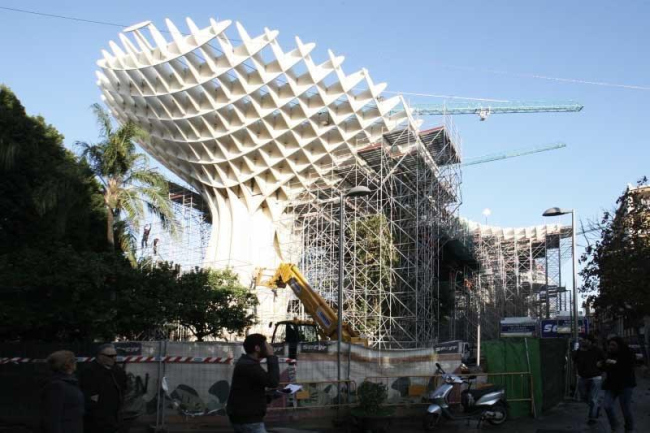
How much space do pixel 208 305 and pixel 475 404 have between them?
55.0 ft

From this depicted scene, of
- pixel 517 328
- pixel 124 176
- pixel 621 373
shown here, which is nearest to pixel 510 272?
pixel 517 328

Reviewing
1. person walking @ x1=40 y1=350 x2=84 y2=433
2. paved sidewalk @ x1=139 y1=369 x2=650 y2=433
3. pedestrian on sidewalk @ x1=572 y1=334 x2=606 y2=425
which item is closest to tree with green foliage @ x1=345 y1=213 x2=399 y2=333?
paved sidewalk @ x1=139 y1=369 x2=650 y2=433

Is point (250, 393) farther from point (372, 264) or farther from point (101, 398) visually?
point (372, 264)

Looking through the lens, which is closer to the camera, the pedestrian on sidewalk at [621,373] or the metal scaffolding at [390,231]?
the pedestrian on sidewalk at [621,373]

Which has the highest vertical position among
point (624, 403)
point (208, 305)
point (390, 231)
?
point (390, 231)

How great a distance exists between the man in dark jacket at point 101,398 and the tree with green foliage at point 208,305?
1927cm

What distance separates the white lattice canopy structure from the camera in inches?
1560

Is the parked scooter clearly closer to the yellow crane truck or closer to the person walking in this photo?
the person walking

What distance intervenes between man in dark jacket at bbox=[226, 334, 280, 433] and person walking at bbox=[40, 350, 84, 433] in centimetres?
130

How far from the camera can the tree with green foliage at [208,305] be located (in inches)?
1040

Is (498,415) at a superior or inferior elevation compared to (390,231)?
Answer: inferior

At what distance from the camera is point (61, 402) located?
5.25 m

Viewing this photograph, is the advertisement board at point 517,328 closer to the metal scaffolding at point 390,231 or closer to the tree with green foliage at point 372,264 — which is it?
the metal scaffolding at point 390,231

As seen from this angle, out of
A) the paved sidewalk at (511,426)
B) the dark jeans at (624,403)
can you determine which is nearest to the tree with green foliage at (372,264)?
the paved sidewalk at (511,426)
